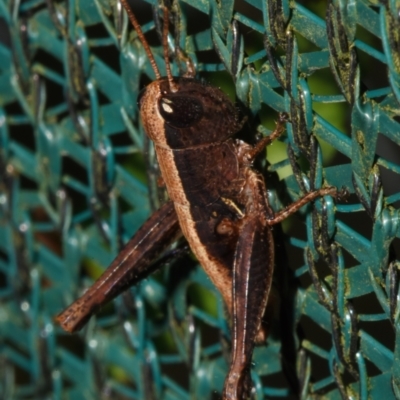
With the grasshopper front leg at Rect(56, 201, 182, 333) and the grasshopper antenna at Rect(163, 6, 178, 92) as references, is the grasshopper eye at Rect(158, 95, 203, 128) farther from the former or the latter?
the grasshopper front leg at Rect(56, 201, 182, 333)

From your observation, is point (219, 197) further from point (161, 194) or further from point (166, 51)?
point (166, 51)

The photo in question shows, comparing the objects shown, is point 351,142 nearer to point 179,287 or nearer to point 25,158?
point 179,287

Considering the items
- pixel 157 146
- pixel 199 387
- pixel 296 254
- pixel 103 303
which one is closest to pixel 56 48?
pixel 157 146

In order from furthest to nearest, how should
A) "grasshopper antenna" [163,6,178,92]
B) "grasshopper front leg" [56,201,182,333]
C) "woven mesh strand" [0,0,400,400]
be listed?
"grasshopper front leg" [56,201,182,333], "grasshopper antenna" [163,6,178,92], "woven mesh strand" [0,0,400,400]

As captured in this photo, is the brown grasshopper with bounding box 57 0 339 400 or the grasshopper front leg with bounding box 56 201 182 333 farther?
the grasshopper front leg with bounding box 56 201 182 333

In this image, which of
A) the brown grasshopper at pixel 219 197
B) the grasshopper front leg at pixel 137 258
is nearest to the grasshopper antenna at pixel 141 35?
the brown grasshopper at pixel 219 197

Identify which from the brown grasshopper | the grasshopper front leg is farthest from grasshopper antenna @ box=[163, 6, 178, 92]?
the grasshopper front leg
